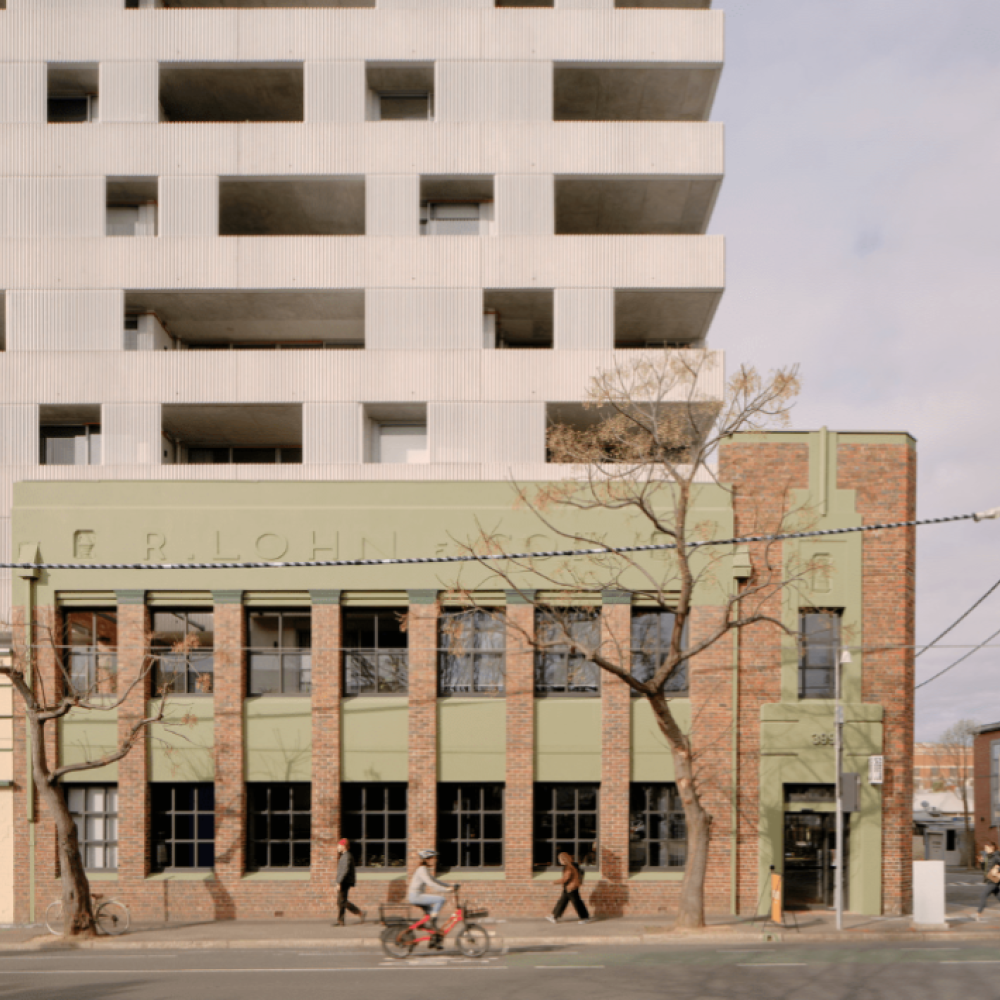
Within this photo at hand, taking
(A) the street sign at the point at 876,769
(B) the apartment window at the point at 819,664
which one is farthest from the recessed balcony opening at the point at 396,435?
(A) the street sign at the point at 876,769

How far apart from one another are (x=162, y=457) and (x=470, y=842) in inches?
571

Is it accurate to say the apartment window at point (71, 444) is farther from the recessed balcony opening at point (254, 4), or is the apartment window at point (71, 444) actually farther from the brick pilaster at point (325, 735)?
the recessed balcony opening at point (254, 4)

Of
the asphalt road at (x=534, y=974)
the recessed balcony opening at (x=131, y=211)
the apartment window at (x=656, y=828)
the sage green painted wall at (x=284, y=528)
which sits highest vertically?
the recessed balcony opening at (x=131, y=211)

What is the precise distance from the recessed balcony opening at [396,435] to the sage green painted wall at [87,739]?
10196 mm

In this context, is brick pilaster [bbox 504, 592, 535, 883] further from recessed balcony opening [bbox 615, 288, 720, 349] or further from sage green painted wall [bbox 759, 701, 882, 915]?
recessed balcony opening [bbox 615, 288, 720, 349]

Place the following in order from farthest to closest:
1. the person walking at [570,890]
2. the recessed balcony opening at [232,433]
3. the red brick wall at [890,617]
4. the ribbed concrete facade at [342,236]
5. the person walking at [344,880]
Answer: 1. the recessed balcony opening at [232,433]
2. the ribbed concrete facade at [342,236]
3. the red brick wall at [890,617]
4. the person walking at [570,890]
5. the person walking at [344,880]

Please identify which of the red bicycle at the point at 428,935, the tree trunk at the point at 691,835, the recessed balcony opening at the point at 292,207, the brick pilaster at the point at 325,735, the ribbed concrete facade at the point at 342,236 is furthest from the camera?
the recessed balcony opening at the point at 292,207

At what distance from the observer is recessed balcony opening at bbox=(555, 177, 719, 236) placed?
30.0 meters

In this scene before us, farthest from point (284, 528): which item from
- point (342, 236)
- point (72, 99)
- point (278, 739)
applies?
point (72, 99)

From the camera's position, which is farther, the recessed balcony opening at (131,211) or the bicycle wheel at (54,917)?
the recessed balcony opening at (131,211)

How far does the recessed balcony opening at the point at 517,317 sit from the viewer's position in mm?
29284

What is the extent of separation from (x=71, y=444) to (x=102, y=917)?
14.4 m

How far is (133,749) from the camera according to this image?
21.5 m

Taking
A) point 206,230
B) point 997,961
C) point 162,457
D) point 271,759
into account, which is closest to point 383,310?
point 206,230
